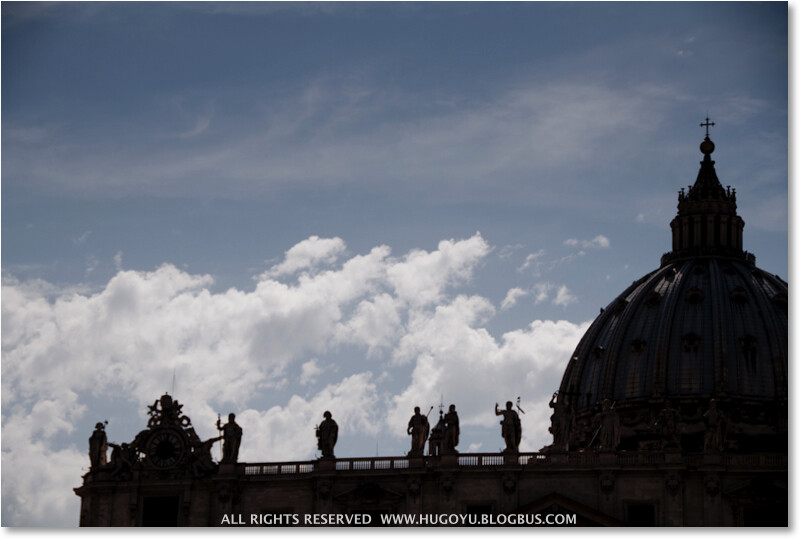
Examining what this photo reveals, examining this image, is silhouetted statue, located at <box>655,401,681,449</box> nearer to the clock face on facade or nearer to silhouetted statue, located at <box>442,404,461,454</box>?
silhouetted statue, located at <box>442,404,461,454</box>

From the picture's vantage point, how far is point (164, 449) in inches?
4065

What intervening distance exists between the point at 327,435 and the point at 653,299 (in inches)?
1963

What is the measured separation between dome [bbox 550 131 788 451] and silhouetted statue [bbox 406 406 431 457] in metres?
29.7

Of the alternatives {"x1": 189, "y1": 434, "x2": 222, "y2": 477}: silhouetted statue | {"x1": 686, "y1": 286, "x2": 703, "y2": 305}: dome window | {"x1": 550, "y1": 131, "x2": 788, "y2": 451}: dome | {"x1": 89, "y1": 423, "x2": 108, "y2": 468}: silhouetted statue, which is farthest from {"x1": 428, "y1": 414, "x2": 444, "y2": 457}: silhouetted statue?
{"x1": 686, "y1": 286, "x2": 703, "y2": 305}: dome window

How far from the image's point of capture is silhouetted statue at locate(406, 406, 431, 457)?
329 feet

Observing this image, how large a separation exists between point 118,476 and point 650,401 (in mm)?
48788

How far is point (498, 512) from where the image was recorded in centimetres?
9831

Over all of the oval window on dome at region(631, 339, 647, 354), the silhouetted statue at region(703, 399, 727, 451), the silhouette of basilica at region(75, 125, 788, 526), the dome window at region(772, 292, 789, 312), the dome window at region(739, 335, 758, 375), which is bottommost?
the silhouette of basilica at region(75, 125, 788, 526)

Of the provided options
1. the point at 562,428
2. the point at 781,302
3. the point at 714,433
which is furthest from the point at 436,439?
the point at 781,302

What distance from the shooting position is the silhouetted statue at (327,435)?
3974 inches

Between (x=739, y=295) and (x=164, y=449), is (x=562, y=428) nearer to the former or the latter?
(x=164, y=449)

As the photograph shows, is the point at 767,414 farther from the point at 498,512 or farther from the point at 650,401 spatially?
the point at 498,512

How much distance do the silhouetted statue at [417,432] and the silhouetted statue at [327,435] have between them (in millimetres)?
4053

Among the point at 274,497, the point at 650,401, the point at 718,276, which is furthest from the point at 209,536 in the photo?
the point at 718,276
